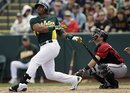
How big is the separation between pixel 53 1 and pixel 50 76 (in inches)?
323

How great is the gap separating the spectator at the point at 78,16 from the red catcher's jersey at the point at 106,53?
588 cm

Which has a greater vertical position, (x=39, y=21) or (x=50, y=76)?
(x=39, y=21)

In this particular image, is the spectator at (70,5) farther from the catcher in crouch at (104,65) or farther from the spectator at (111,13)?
the catcher in crouch at (104,65)

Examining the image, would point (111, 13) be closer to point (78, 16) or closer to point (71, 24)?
point (78, 16)

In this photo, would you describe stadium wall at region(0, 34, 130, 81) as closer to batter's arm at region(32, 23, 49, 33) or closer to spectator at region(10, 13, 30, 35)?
spectator at region(10, 13, 30, 35)

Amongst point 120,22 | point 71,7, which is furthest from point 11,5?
point 120,22

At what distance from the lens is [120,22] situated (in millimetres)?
16672

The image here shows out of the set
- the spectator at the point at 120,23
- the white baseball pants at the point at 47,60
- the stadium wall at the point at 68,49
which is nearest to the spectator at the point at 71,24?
the stadium wall at the point at 68,49

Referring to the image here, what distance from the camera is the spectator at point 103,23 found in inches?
657

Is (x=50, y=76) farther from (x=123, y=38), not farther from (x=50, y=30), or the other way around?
(x=123, y=38)

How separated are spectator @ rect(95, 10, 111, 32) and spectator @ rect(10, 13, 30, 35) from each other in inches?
92.8

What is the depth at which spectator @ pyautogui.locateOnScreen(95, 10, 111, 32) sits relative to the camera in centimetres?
1669

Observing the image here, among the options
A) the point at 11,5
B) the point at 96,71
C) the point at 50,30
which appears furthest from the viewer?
the point at 11,5

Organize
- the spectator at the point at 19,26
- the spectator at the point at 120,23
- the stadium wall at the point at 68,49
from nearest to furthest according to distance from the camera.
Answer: the stadium wall at the point at 68,49 → the spectator at the point at 120,23 → the spectator at the point at 19,26
